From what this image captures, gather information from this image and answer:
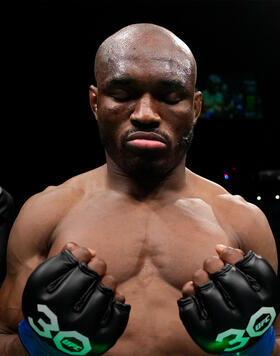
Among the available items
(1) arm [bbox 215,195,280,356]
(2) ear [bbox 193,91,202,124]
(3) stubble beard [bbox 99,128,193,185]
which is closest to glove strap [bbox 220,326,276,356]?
(1) arm [bbox 215,195,280,356]

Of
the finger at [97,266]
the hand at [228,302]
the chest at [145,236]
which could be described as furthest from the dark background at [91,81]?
the finger at [97,266]

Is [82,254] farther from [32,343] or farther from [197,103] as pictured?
[197,103]

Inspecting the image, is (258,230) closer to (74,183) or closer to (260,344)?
(260,344)

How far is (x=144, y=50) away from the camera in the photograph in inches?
45.6

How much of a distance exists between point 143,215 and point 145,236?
2.2 inches

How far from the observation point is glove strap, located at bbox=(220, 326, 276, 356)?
113 cm

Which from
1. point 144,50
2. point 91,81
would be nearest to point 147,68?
point 144,50

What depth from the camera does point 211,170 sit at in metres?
2.22

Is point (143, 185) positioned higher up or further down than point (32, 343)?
higher up

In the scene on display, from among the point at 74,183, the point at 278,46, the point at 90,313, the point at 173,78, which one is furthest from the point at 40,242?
the point at 278,46

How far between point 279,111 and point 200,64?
39cm

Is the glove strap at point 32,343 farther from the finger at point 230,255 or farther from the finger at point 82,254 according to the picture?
the finger at point 230,255

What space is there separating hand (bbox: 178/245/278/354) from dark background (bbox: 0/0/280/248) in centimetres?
111

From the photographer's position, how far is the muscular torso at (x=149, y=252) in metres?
1.14
